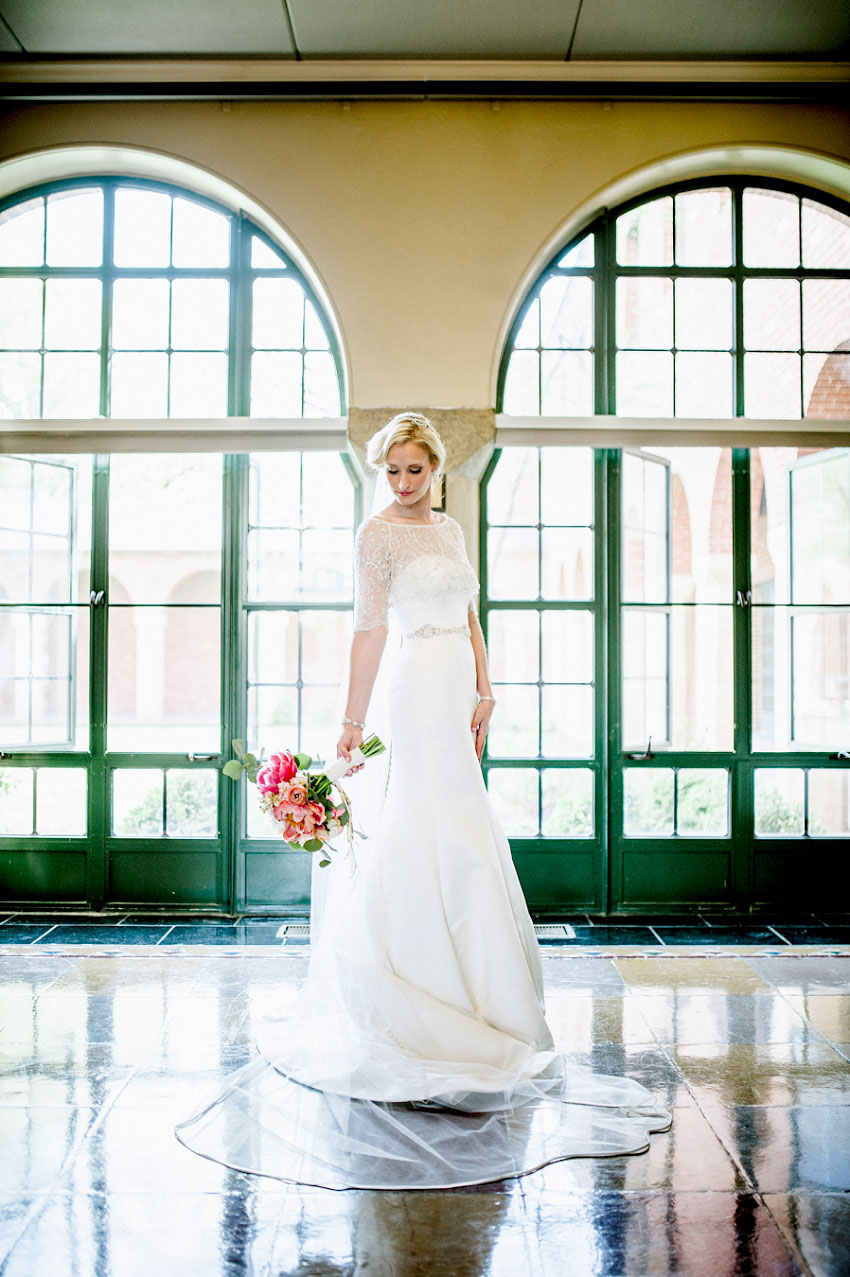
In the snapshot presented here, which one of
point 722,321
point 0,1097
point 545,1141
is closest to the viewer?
point 545,1141

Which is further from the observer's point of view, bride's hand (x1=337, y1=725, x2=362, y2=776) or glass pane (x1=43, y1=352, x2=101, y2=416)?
glass pane (x1=43, y1=352, x2=101, y2=416)

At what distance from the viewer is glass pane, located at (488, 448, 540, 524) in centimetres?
535

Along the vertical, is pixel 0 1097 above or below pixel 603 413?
below

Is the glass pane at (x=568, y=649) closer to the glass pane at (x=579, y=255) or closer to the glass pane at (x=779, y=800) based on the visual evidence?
the glass pane at (x=779, y=800)

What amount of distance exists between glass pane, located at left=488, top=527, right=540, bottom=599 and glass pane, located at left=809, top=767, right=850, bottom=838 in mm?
1810

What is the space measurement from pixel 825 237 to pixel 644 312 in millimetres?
1052

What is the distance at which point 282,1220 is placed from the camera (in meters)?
2.35

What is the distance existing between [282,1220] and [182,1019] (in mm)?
1482

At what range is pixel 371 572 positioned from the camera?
329cm

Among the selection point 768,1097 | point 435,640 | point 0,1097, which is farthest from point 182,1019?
point 768,1097

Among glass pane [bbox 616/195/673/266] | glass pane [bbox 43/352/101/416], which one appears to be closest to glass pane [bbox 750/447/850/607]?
glass pane [bbox 616/195/673/266]

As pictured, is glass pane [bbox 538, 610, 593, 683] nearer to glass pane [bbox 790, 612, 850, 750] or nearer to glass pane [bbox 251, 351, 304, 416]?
glass pane [bbox 790, 612, 850, 750]

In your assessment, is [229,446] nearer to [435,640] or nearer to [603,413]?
[603,413]

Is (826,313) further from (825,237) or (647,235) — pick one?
(647,235)
